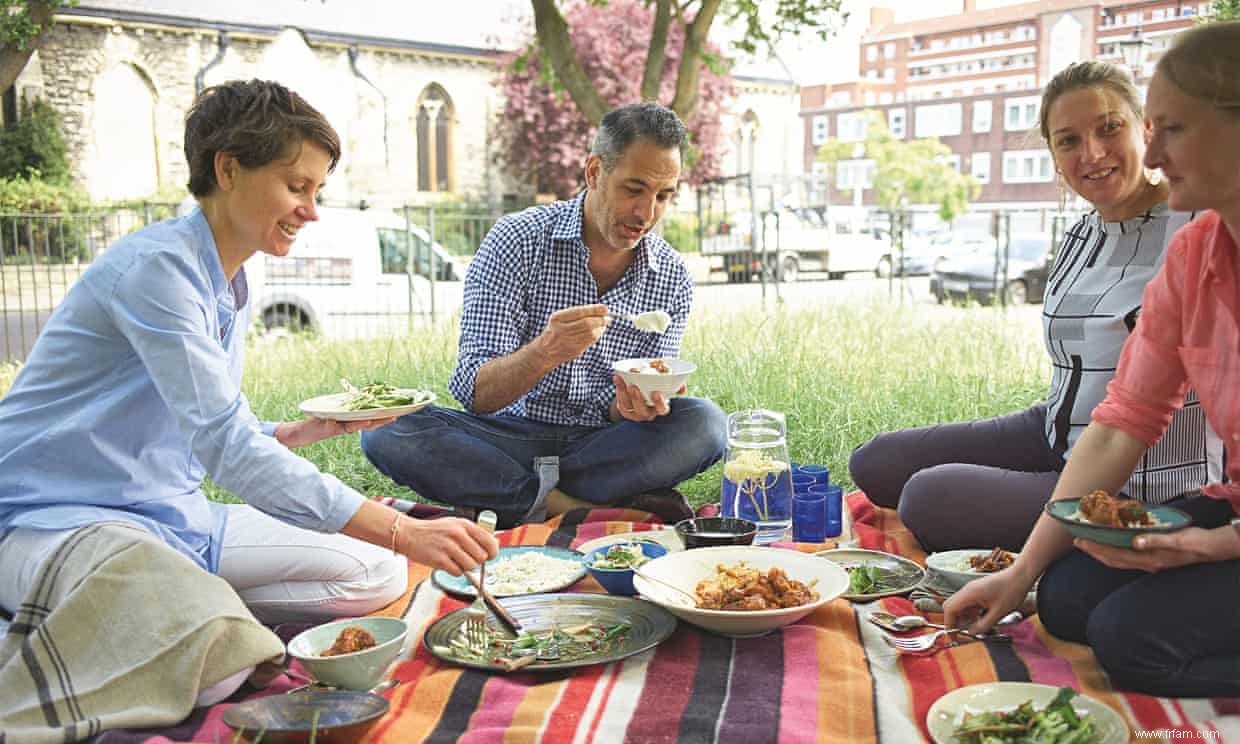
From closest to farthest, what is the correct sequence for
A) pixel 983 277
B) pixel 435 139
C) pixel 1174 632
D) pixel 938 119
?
pixel 1174 632 → pixel 983 277 → pixel 435 139 → pixel 938 119

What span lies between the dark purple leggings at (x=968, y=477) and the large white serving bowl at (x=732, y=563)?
0.82 meters

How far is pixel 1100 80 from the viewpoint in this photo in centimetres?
321

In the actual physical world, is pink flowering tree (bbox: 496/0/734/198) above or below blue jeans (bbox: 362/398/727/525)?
above

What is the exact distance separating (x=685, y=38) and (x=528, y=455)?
6250mm

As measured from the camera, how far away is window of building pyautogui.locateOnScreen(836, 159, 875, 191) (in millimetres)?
54725

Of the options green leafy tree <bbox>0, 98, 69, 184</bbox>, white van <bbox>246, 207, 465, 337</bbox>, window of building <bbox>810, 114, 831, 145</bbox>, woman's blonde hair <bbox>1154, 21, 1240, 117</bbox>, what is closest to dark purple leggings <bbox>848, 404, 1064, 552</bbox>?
woman's blonde hair <bbox>1154, 21, 1240, 117</bbox>

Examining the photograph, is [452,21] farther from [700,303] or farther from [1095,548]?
[1095,548]

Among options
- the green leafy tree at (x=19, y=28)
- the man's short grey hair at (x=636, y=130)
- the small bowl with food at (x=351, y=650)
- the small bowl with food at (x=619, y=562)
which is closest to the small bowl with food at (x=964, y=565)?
the small bowl with food at (x=619, y=562)

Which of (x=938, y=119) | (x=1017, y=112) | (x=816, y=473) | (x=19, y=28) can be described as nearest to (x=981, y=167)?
(x=1017, y=112)

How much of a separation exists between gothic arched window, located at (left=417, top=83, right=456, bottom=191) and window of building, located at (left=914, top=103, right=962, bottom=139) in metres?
33.9

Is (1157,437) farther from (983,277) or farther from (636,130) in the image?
(983,277)

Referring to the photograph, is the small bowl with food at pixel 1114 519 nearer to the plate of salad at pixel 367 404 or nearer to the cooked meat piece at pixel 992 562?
the cooked meat piece at pixel 992 562

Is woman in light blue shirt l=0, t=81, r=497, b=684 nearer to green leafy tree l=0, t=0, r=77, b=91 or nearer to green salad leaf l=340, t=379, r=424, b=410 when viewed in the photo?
green salad leaf l=340, t=379, r=424, b=410

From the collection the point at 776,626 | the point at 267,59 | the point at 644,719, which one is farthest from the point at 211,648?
the point at 267,59
